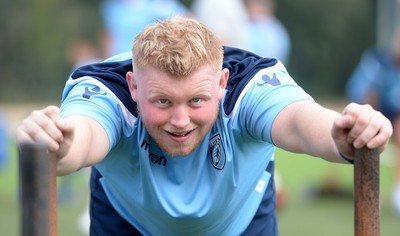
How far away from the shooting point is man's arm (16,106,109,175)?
3035 millimetres

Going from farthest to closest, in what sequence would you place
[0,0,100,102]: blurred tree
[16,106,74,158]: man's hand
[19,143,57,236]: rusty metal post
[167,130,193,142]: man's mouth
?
[0,0,100,102]: blurred tree < [167,130,193,142]: man's mouth < [16,106,74,158]: man's hand < [19,143,57,236]: rusty metal post

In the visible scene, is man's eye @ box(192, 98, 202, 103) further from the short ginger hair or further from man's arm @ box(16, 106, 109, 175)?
man's arm @ box(16, 106, 109, 175)

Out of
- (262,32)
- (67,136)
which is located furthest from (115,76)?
(262,32)

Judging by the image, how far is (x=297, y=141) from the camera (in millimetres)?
3625

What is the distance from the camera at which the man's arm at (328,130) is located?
310cm

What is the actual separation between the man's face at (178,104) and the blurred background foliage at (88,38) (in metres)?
19.6

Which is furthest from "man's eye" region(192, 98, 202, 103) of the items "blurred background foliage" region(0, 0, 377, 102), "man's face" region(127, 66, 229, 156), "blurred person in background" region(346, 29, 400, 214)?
"blurred background foliage" region(0, 0, 377, 102)

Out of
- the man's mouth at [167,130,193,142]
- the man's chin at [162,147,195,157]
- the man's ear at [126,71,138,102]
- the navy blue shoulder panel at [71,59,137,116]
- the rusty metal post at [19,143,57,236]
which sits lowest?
the rusty metal post at [19,143,57,236]

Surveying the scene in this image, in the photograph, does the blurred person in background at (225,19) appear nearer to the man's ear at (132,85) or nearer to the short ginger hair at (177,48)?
the man's ear at (132,85)

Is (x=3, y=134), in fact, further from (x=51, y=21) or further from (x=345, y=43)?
(x=345, y=43)

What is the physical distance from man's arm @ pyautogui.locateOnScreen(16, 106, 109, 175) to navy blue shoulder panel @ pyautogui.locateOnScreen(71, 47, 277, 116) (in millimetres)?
389

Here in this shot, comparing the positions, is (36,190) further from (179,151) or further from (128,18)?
(128,18)

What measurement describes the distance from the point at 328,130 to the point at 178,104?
0.60 m

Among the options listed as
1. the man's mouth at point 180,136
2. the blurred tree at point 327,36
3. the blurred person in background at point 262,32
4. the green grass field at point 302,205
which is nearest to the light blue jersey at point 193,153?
the man's mouth at point 180,136
